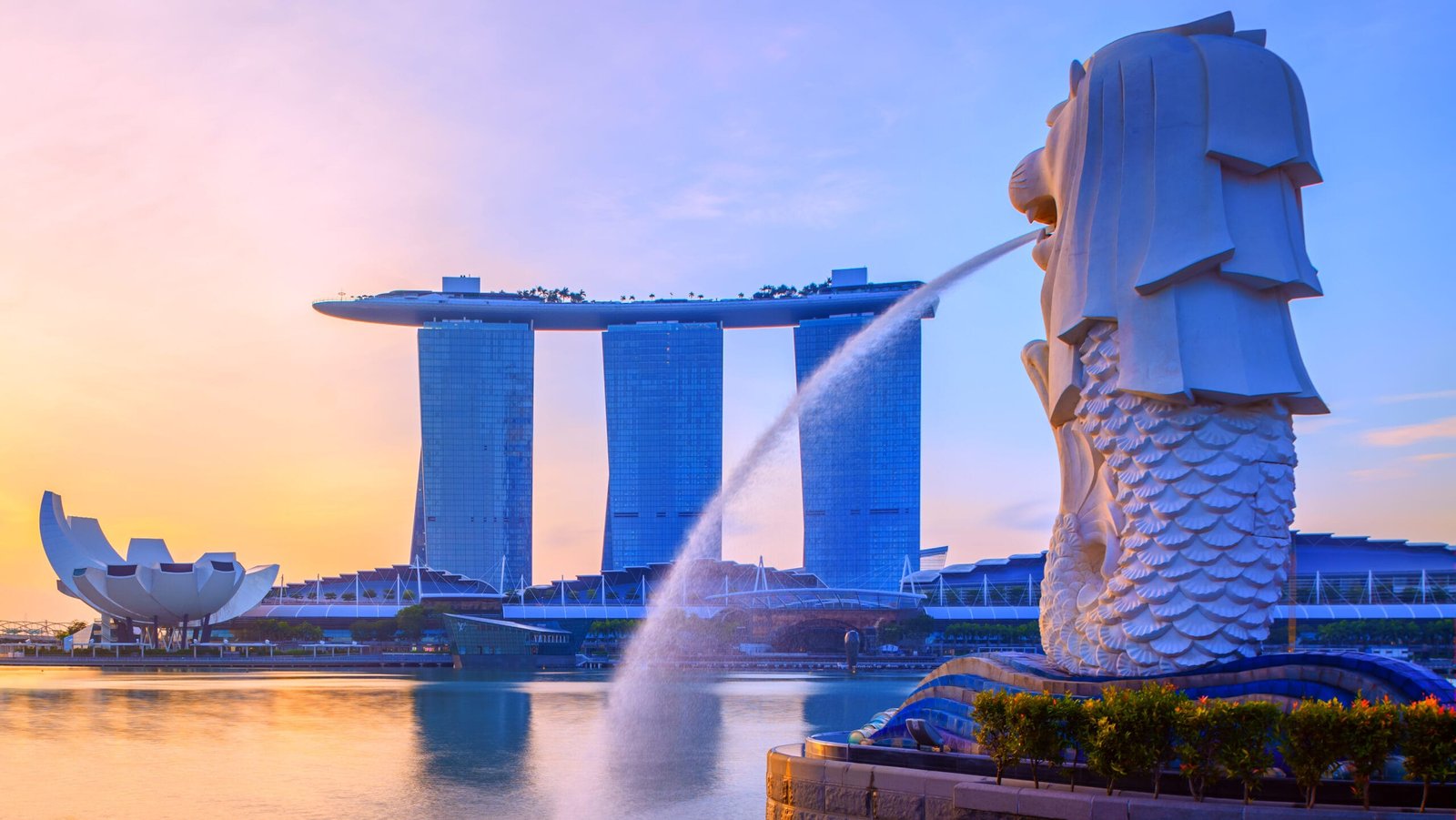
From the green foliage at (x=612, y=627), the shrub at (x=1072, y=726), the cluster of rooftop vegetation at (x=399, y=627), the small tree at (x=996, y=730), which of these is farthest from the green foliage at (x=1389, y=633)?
the shrub at (x=1072, y=726)

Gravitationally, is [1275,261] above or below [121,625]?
above

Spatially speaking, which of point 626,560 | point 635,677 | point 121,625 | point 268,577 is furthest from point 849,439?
point 635,677

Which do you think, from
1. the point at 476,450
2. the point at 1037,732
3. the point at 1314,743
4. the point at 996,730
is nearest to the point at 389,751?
the point at 996,730

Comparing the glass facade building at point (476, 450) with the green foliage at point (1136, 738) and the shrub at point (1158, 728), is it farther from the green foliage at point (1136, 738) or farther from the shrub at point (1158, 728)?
the shrub at point (1158, 728)

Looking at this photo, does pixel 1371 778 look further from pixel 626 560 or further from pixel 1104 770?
pixel 626 560

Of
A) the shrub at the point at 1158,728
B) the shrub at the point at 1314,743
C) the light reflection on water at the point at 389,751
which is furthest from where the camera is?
the light reflection on water at the point at 389,751

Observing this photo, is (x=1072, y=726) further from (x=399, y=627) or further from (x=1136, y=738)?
(x=399, y=627)

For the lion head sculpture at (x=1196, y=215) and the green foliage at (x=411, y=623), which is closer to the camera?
the lion head sculpture at (x=1196, y=215)

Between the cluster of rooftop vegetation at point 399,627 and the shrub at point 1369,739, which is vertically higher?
the shrub at point 1369,739
